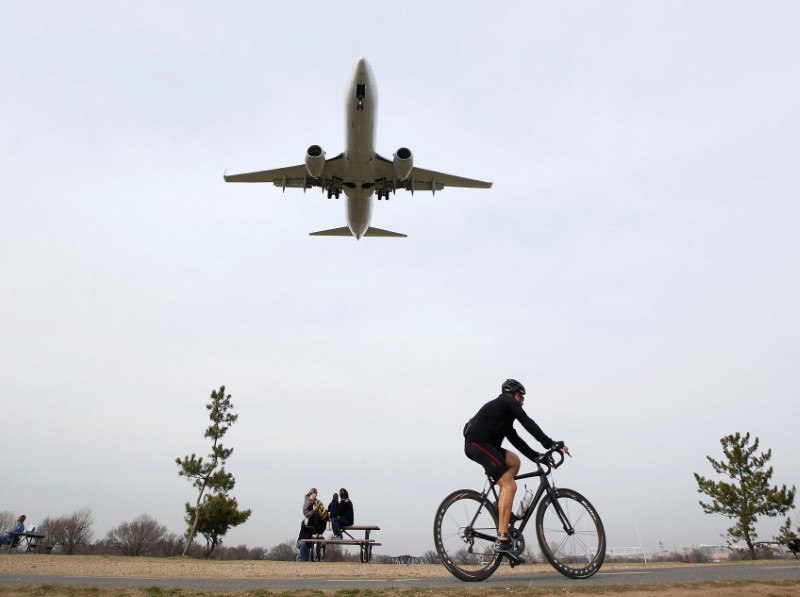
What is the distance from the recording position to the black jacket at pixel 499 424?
5.74 meters

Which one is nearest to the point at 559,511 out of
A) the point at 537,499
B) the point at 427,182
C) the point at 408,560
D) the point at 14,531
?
the point at 537,499

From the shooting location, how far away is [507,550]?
18.0 ft

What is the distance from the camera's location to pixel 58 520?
173ft

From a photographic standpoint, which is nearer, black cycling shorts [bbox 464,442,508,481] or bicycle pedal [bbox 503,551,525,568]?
bicycle pedal [bbox 503,551,525,568]

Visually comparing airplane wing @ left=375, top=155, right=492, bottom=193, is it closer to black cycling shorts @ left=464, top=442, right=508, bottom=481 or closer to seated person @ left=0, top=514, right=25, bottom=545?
seated person @ left=0, top=514, right=25, bottom=545

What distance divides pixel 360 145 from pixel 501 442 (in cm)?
2530

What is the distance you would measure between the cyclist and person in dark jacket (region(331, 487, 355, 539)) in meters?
10.4

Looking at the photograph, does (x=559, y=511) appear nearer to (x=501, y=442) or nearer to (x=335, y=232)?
(x=501, y=442)

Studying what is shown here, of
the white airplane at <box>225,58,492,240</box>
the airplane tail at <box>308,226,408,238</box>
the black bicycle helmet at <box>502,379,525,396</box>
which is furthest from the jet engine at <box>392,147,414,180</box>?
the black bicycle helmet at <box>502,379,525,396</box>

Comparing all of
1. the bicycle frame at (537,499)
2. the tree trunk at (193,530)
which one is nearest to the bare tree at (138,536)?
the tree trunk at (193,530)

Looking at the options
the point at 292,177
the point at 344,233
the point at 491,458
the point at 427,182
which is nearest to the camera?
the point at 491,458

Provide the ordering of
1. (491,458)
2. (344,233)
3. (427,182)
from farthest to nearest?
(344,233)
(427,182)
(491,458)

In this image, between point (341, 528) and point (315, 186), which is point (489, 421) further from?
point (315, 186)

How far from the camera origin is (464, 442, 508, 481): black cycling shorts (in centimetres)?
566
